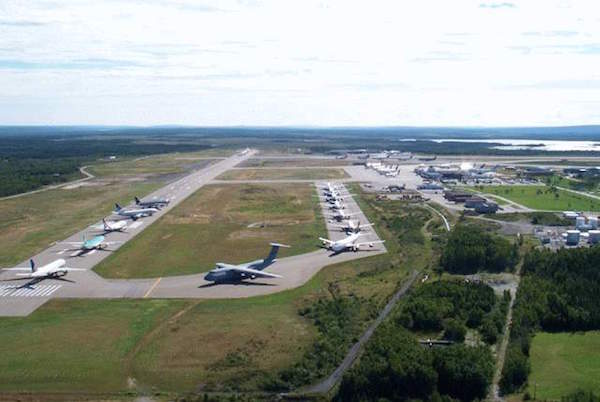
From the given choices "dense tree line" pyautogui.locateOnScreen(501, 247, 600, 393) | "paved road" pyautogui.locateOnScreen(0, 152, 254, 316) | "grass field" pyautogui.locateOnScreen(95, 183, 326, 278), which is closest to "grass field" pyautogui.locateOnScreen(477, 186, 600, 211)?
"grass field" pyautogui.locateOnScreen(95, 183, 326, 278)

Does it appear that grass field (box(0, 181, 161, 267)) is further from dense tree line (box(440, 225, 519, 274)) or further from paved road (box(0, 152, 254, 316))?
dense tree line (box(440, 225, 519, 274))

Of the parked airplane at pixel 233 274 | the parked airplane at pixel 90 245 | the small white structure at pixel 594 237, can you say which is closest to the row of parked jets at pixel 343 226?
the parked airplane at pixel 233 274

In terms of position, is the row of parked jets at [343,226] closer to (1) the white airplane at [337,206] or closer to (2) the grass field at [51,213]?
(1) the white airplane at [337,206]

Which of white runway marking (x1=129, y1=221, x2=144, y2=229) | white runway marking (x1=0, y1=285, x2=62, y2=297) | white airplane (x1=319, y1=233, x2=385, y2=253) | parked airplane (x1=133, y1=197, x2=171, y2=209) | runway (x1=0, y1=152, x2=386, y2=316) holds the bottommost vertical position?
white runway marking (x1=129, y1=221, x2=144, y2=229)

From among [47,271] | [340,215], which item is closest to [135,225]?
[47,271]

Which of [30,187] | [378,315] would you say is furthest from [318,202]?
[30,187]

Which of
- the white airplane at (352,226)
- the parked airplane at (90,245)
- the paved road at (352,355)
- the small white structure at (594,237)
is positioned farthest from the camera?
→ the white airplane at (352,226)
